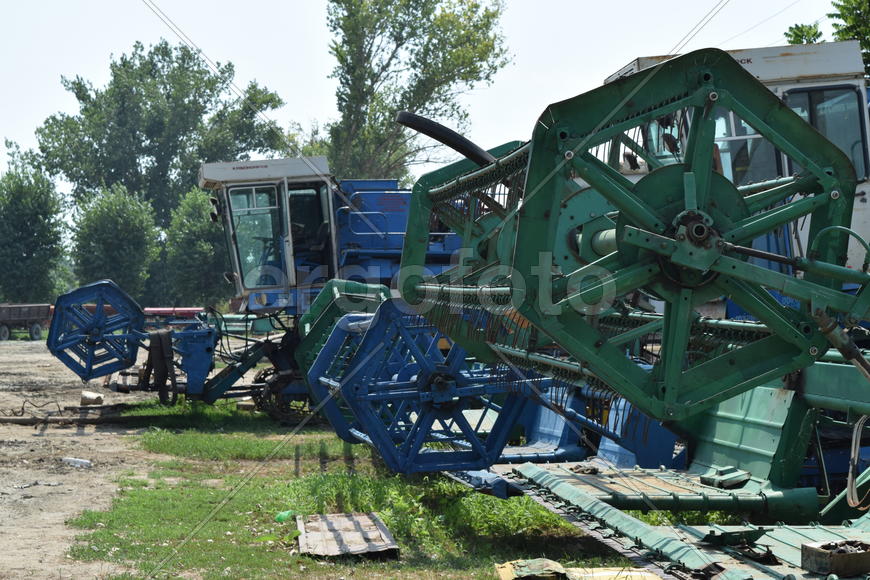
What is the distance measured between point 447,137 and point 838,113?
773 centimetres

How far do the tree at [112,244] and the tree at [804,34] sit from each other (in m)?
37.1

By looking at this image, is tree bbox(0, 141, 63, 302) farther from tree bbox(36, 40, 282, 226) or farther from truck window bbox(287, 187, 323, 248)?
truck window bbox(287, 187, 323, 248)

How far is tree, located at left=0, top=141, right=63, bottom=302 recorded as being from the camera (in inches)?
1709

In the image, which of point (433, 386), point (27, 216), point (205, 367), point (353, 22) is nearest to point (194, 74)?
point (27, 216)

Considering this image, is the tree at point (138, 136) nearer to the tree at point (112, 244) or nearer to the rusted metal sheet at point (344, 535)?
the tree at point (112, 244)

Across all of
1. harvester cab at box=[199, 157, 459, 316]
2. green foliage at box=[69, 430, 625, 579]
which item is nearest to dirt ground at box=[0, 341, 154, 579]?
green foliage at box=[69, 430, 625, 579]

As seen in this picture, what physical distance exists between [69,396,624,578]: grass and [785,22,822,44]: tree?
1047 cm

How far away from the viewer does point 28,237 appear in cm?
4419

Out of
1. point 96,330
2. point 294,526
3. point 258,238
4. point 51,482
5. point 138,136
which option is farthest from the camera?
point 138,136

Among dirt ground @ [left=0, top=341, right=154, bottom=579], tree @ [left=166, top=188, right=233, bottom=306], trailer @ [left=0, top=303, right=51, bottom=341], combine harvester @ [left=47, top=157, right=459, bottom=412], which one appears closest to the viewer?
dirt ground @ [left=0, top=341, right=154, bottom=579]

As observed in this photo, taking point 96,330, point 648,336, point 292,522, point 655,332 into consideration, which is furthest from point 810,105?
point 96,330

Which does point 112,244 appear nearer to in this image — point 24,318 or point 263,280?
point 24,318

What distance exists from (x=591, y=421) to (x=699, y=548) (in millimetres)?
2915

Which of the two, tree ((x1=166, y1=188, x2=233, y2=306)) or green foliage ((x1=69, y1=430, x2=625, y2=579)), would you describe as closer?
green foliage ((x1=69, y1=430, x2=625, y2=579))
